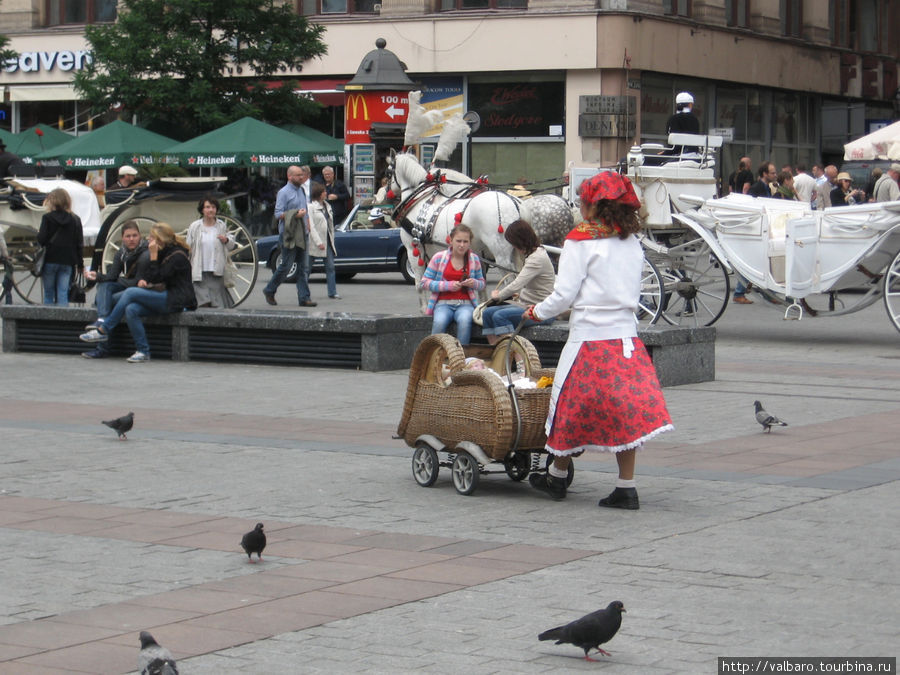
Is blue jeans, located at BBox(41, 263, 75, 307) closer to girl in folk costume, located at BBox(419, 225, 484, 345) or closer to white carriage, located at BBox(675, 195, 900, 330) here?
girl in folk costume, located at BBox(419, 225, 484, 345)

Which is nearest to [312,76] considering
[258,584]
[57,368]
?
[57,368]

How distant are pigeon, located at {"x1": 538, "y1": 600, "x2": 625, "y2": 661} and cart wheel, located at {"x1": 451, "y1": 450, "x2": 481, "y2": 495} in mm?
3264

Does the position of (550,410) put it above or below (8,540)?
above

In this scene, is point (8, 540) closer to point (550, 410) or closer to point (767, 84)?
point (550, 410)

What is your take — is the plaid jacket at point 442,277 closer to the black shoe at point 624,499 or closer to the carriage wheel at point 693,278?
the carriage wheel at point 693,278

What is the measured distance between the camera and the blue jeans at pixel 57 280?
712 inches

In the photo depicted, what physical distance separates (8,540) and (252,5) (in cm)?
2668

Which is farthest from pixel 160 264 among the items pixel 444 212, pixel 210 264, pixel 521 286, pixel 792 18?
pixel 792 18

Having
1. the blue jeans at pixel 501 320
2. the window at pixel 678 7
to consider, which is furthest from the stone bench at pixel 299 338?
A: the window at pixel 678 7

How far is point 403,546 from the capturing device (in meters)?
7.16

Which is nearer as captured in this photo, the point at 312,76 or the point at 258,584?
the point at 258,584

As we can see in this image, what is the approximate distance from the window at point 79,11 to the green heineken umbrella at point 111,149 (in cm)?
1078

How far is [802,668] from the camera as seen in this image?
5.14 meters

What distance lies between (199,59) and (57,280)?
15.6 meters
